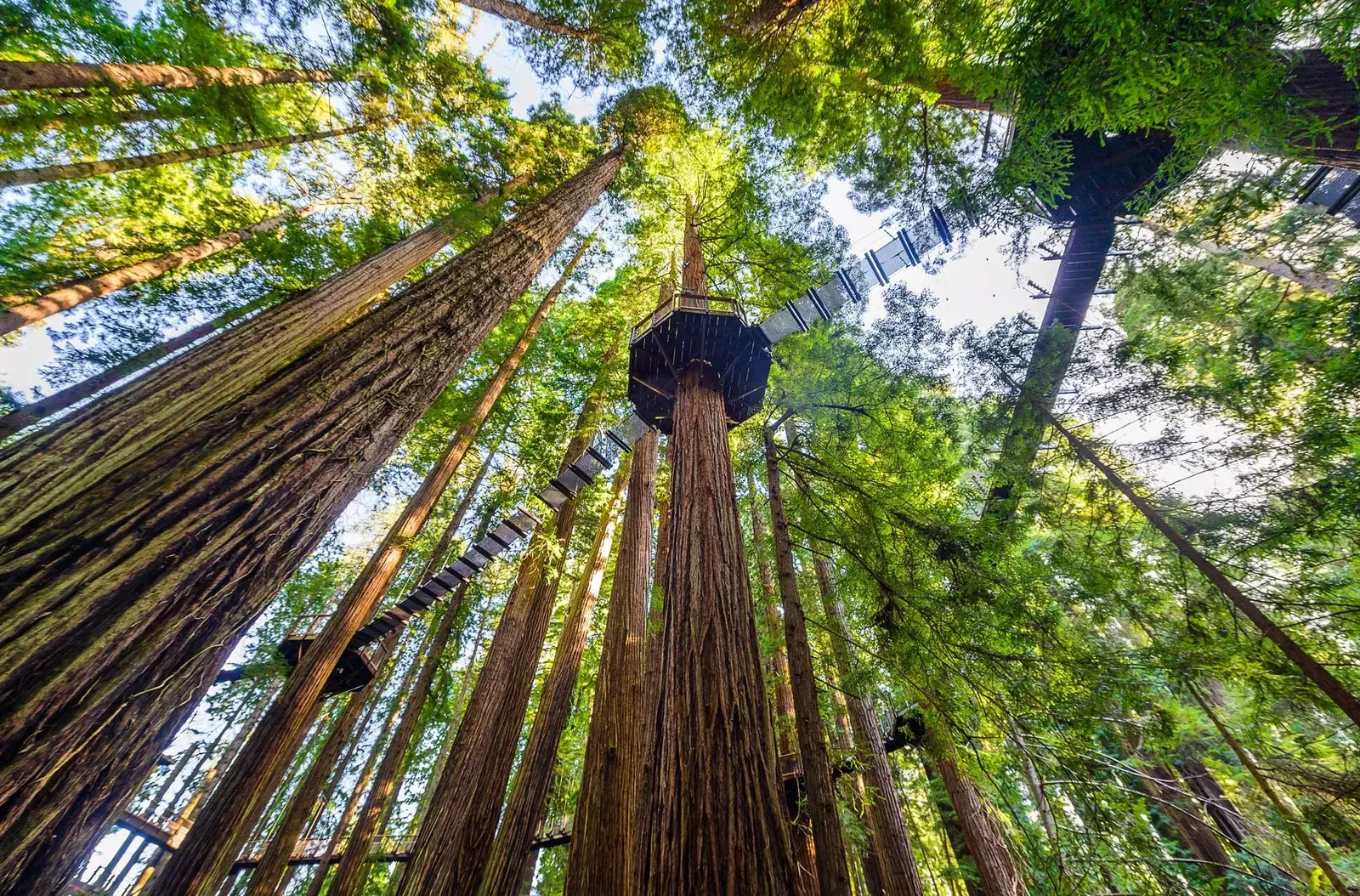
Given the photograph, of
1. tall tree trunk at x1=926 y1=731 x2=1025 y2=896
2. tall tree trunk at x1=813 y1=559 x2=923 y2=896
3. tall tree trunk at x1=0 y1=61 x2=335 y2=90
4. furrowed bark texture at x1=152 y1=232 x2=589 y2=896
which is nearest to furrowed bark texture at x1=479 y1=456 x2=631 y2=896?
furrowed bark texture at x1=152 y1=232 x2=589 y2=896

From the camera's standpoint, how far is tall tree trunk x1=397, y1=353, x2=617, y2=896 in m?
4.09

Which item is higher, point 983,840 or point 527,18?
point 527,18

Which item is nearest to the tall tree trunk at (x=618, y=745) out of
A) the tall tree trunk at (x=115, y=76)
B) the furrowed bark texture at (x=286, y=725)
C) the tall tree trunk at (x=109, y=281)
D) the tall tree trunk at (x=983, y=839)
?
the furrowed bark texture at (x=286, y=725)

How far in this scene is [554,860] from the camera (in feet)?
27.3

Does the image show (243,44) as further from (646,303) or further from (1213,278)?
(1213,278)

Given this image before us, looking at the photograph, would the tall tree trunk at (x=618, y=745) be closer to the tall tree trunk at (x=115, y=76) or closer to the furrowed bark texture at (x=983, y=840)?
the furrowed bark texture at (x=983, y=840)

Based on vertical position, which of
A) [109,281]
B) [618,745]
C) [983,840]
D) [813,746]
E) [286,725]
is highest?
[109,281]

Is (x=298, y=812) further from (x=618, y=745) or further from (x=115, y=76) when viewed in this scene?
(x=115, y=76)

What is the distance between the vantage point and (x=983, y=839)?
5.16 metres

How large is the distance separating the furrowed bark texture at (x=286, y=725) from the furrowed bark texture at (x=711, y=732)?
4.81 meters

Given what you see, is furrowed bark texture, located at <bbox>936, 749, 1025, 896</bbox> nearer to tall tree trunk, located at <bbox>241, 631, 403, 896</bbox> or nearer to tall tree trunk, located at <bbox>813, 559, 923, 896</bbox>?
tall tree trunk, located at <bbox>813, 559, 923, 896</bbox>

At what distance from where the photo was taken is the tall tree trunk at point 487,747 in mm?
4086

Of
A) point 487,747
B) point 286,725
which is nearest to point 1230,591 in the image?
point 487,747

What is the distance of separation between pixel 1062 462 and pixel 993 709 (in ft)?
10.0
